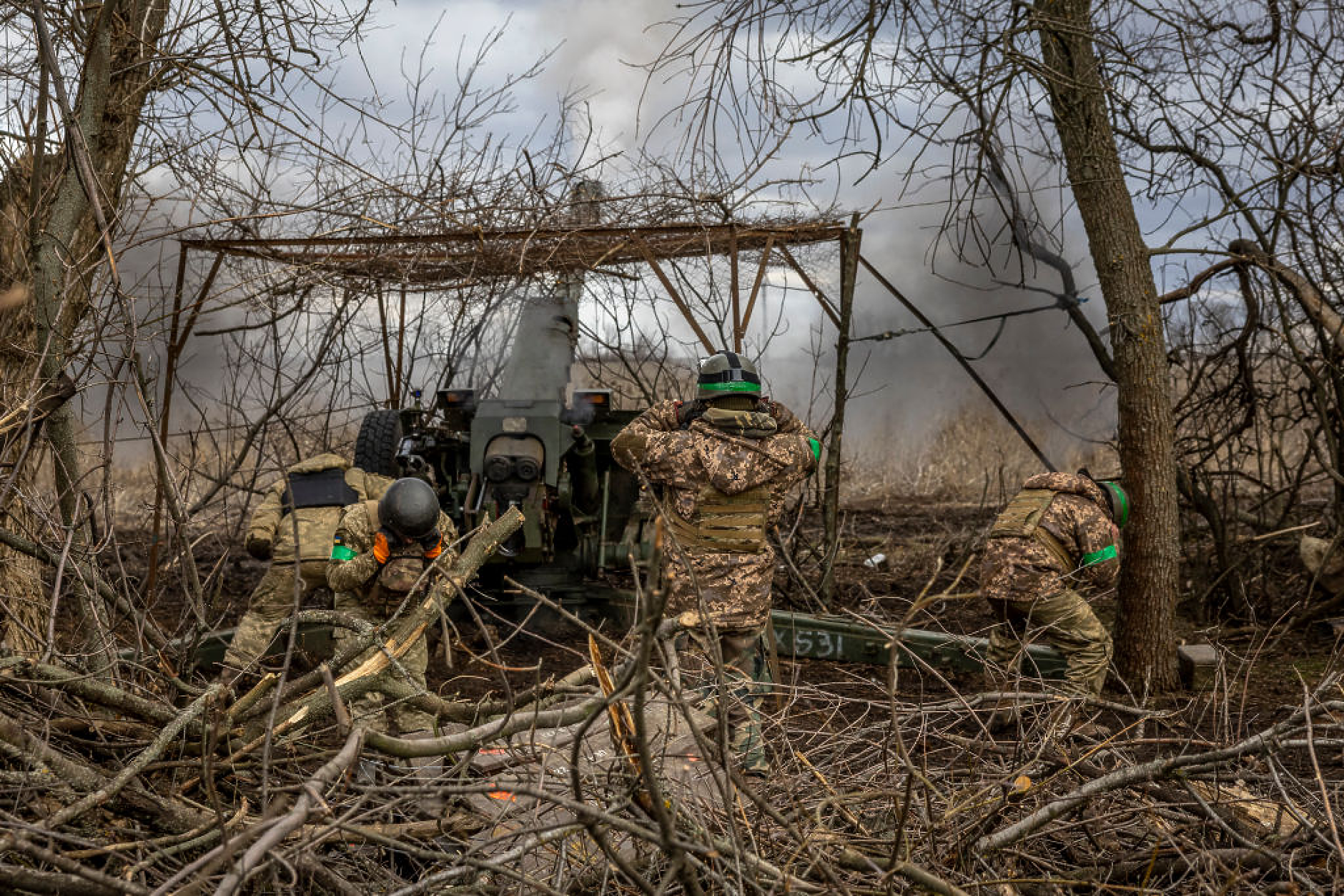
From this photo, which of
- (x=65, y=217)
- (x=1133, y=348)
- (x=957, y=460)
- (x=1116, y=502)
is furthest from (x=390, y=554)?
(x=957, y=460)

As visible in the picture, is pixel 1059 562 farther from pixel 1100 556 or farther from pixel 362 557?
pixel 362 557

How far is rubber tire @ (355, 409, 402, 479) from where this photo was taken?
8234 millimetres

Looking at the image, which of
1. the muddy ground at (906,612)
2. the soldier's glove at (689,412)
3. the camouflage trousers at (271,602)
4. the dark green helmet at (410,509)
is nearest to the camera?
the dark green helmet at (410,509)

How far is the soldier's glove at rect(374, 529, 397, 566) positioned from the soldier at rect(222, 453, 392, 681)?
104 centimetres

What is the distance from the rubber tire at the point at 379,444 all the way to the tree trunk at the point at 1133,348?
191 inches

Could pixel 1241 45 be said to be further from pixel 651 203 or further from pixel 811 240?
pixel 651 203

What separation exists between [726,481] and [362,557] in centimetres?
178

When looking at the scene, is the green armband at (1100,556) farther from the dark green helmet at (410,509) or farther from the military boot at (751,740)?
the dark green helmet at (410,509)

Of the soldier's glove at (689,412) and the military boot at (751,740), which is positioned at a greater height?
the soldier's glove at (689,412)

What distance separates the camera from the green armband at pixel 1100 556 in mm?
5934

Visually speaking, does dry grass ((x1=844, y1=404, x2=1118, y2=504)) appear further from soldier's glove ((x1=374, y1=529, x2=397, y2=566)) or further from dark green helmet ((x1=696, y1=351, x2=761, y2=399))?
soldier's glove ((x1=374, y1=529, x2=397, y2=566))

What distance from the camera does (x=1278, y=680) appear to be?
687cm

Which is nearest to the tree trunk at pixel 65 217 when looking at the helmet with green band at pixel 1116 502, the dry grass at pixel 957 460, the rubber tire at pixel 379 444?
the rubber tire at pixel 379 444

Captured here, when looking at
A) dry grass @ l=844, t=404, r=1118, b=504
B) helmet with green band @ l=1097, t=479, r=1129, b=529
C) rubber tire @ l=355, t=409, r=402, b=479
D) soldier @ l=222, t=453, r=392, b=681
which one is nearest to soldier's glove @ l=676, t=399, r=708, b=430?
soldier @ l=222, t=453, r=392, b=681
